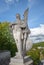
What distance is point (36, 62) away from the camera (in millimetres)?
9422

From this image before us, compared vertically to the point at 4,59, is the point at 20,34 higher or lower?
higher

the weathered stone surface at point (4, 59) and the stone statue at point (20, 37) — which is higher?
the stone statue at point (20, 37)

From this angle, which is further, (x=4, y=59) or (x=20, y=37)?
(x=4, y=59)

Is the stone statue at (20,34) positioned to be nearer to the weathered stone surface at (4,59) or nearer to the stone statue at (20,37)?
the stone statue at (20,37)

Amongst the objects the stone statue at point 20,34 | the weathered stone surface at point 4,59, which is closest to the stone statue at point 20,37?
the stone statue at point 20,34

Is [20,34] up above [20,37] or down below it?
above

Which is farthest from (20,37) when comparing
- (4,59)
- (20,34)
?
(4,59)

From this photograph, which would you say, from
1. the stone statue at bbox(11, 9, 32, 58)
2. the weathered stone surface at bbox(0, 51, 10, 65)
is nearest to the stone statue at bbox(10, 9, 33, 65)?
the stone statue at bbox(11, 9, 32, 58)

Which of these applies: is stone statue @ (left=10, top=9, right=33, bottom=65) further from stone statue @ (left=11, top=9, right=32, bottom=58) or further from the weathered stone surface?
the weathered stone surface

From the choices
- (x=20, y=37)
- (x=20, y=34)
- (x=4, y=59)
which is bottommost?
(x=4, y=59)

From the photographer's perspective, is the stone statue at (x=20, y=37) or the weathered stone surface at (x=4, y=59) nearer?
the stone statue at (x=20, y=37)

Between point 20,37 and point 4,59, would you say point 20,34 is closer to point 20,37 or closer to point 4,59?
point 20,37

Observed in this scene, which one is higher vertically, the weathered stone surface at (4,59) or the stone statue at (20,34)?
the stone statue at (20,34)

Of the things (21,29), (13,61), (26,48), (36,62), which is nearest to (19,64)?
(13,61)
